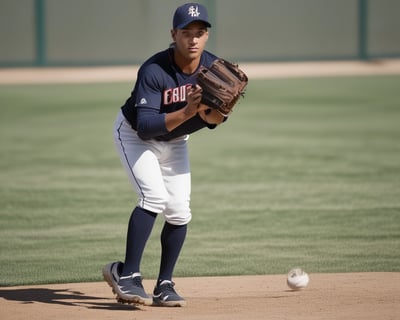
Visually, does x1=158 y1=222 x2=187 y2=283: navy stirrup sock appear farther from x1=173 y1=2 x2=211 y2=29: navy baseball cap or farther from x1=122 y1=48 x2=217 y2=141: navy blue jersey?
x1=173 y1=2 x2=211 y2=29: navy baseball cap

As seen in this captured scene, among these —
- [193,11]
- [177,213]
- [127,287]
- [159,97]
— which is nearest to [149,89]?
[159,97]

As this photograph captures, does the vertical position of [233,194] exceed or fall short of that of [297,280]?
it falls short

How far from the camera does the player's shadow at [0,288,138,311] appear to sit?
5.71 metres

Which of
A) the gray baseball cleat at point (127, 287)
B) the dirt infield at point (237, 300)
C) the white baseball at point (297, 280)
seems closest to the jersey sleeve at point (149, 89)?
the gray baseball cleat at point (127, 287)

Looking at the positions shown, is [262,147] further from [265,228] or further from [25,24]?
[25,24]

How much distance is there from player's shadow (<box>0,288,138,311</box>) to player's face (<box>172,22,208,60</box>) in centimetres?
151

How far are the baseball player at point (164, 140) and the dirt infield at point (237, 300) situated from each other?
236 millimetres

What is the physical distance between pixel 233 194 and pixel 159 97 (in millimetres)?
4665

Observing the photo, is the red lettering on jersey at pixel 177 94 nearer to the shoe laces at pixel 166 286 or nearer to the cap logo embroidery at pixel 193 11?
the cap logo embroidery at pixel 193 11

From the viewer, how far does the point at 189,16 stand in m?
5.35

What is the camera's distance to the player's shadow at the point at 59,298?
18.7 ft

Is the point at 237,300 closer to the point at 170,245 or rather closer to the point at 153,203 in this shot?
the point at 170,245

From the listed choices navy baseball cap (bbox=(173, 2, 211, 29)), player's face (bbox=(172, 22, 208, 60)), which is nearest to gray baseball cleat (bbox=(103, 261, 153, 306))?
player's face (bbox=(172, 22, 208, 60))

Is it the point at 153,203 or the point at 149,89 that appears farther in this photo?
the point at 153,203
